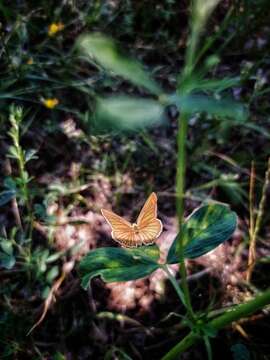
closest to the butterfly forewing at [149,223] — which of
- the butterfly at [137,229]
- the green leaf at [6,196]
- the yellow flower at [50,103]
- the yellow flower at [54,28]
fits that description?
the butterfly at [137,229]

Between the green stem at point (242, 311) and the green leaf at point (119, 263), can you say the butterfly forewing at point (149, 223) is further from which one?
the green stem at point (242, 311)

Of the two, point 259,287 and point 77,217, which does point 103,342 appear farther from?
point 259,287

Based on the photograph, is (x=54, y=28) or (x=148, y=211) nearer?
(x=148, y=211)

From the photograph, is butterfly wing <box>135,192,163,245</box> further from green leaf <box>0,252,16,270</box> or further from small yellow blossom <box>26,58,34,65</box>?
small yellow blossom <box>26,58,34,65</box>

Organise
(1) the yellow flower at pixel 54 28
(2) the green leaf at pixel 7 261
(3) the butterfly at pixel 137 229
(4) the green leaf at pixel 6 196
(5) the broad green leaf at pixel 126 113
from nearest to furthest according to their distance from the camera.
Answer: (5) the broad green leaf at pixel 126 113 < (3) the butterfly at pixel 137 229 < (2) the green leaf at pixel 7 261 < (4) the green leaf at pixel 6 196 < (1) the yellow flower at pixel 54 28

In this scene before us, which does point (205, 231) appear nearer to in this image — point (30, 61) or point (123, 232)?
point (123, 232)

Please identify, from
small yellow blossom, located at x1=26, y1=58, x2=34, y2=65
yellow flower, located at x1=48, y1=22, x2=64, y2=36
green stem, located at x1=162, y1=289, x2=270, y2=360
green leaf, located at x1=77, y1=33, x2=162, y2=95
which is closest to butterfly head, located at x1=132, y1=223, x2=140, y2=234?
green stem, located at x1=162, y1=289, x2=270, y2=360

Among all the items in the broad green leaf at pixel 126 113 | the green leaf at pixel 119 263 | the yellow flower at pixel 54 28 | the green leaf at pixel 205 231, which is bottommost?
the green leaf at pixel 119 263

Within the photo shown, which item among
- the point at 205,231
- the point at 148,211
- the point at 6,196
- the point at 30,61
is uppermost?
the point at 30,61

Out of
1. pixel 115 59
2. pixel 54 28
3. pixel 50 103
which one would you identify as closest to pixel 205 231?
pixel 115 59
